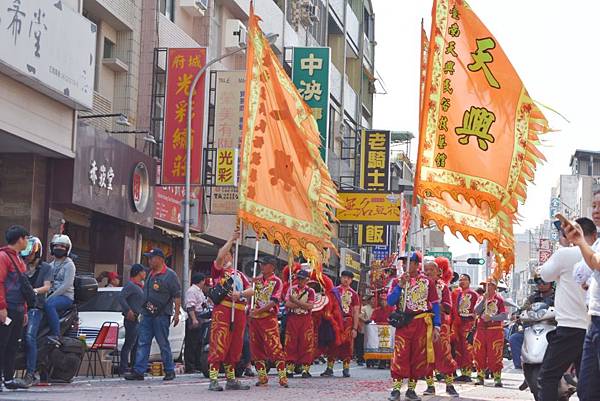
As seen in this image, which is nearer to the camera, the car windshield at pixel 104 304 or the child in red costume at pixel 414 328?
the child in red costume at pixel 414 328

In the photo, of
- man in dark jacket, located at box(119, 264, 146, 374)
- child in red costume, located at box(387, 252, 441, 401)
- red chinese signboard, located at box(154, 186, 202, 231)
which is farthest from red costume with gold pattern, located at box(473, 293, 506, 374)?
red chinese signboard, located at box(154, 186, 202, 231)

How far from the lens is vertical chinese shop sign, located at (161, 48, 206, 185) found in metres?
28.4

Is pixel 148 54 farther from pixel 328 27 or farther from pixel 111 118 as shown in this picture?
pixel 328 27

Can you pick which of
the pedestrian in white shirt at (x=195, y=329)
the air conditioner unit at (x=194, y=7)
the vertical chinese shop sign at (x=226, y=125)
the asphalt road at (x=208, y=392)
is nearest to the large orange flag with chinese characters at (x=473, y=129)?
the asphalt road at (x=208, y=392)

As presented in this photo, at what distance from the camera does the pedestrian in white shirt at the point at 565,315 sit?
1034 centimetres

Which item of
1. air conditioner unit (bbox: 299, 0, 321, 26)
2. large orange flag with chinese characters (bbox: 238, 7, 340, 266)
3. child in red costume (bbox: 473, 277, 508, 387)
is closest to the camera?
large orange flag with chinese characters (bbox: 238, 7, 340, 266)

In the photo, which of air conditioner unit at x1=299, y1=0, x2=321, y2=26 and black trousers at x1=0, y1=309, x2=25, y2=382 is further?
air conditioner unit at x1=299, y1=0, x2=321, y2=26

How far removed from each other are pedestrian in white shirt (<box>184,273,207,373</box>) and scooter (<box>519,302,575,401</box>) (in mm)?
7662

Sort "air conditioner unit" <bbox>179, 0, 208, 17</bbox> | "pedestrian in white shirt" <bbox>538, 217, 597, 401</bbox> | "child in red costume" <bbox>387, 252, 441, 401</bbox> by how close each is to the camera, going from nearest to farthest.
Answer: "pedestrian in white shirt" <bbox>538, 217, 597, 401</bbox>, "child in red costume" <bbox>387, 252, 441, 401</bbox>, "air conditioner unit" <bbox>179, 0, 208, 17</bbox>

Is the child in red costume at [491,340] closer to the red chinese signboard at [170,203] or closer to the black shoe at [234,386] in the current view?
Result: the black shoe at [234,386]

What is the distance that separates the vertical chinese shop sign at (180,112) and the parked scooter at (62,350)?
42.2ft

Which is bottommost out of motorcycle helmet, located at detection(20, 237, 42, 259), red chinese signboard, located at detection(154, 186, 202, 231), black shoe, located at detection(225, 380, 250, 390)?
black shoe, located at detection(225, 380, 250, 390)

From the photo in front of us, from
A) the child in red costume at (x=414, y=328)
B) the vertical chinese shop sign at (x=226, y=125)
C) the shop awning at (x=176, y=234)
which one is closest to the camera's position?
the child in red costume at (x=414, y=328)

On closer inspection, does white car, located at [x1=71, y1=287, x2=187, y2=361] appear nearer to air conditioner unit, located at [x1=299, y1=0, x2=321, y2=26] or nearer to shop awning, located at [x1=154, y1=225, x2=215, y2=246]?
shop awning, located at [x1=154, y1=225, x2=215, y2=246]
